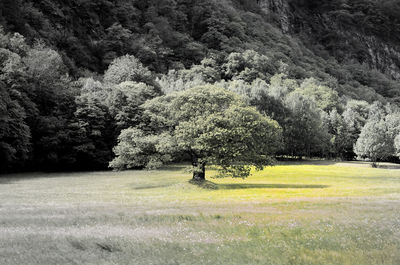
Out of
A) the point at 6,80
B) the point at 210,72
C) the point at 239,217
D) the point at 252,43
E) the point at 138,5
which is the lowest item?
the point at 239,217

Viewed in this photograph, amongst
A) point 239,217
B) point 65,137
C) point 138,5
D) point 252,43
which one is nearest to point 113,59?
point 138,5

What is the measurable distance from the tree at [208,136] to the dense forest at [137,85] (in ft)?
1.46

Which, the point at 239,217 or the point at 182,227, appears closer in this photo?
the point at 182,227

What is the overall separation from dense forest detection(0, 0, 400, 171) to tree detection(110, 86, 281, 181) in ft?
1.46

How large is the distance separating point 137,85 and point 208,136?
4764 cm

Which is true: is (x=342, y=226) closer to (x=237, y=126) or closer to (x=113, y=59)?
(x=237, y=126)

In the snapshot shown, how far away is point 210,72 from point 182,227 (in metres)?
129

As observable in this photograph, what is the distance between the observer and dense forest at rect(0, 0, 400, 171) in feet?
215

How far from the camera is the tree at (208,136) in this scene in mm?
43812

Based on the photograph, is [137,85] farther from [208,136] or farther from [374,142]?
[374,142]

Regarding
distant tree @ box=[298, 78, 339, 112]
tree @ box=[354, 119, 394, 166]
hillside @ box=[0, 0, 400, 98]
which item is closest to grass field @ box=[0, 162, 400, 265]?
tree @ box=[354, 119, 394, 166]

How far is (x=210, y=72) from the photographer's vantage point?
474 feet

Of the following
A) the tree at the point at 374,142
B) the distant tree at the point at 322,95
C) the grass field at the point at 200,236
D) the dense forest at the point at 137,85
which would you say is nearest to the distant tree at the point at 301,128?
the dense forest at the point at 137,85

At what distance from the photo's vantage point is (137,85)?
285 ft
